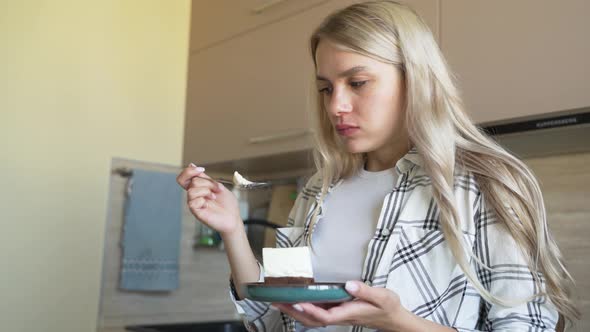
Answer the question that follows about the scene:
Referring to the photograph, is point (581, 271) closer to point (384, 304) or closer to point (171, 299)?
point (384, 304)

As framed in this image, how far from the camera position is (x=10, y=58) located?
1666mm

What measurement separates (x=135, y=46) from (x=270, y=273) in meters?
1.35

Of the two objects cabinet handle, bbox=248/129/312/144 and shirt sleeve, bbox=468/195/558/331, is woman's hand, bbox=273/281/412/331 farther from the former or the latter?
cabinet handle, bbox=248/129/312/144

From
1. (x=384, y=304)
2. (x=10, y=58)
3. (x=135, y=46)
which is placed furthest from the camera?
(x=135, y=46)

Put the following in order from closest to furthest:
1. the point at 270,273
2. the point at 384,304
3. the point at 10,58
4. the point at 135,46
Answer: the point at 384,304 < the point at 270,273 < the point at 10,58 < the point at 135,46

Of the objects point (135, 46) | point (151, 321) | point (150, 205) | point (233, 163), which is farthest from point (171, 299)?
point (135, 46)

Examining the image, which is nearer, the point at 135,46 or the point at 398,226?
the point at 398,226

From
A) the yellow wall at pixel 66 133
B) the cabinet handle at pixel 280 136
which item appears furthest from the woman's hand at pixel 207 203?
the yellow wall at pixel 66 133

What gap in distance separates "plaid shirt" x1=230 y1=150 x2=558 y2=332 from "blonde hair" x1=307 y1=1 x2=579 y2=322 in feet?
0.06

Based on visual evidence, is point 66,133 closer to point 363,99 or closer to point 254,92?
point 254,92

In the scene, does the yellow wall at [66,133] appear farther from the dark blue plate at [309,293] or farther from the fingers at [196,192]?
the dark blue plate at [309,293]

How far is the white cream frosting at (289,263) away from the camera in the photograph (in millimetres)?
793

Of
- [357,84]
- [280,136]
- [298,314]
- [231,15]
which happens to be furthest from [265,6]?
[298,314]

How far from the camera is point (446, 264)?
2.84 ft
